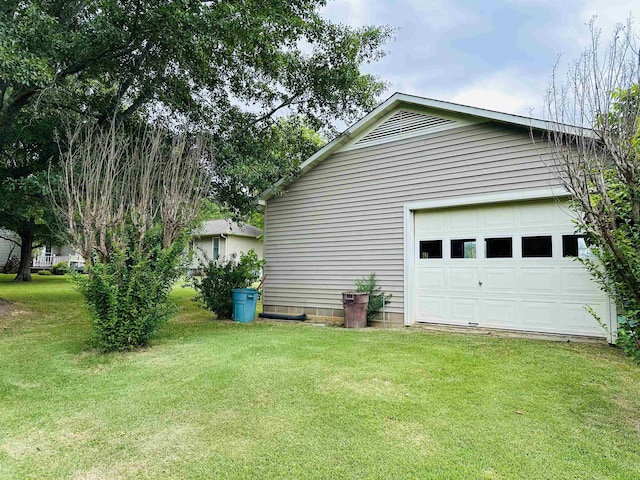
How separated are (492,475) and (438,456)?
1.19ft

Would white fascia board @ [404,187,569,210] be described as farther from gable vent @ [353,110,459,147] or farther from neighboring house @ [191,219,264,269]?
neighboring house @ [191,219,264,269]

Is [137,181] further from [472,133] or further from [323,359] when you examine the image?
[472,133]

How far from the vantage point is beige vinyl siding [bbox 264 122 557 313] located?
6984mm

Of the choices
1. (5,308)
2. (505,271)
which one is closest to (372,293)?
(505,271)

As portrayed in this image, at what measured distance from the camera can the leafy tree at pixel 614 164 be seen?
2.97 meters

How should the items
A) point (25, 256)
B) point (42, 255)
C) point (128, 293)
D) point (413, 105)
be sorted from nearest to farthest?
point (128, 293) → point (413, 105) → point (25, 256) → point (42, 255)

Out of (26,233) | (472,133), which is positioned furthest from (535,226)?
(26,233)

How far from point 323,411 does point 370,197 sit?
5.89 meters

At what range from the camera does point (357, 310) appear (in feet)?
25.8

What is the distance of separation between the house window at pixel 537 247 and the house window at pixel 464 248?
2.93ft

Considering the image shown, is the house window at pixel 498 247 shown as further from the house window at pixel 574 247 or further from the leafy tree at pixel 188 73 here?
the leafy tree at pixel 188 73

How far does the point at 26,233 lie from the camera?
1703cm

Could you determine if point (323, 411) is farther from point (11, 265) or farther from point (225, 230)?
point (11, 265)

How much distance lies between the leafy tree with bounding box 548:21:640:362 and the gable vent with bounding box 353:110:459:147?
418 centimetres
